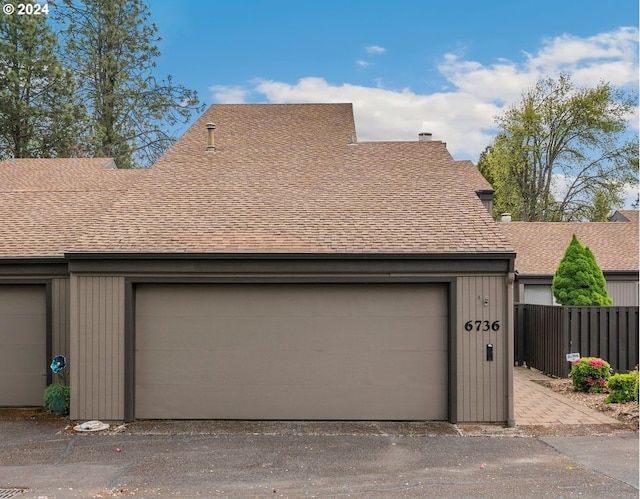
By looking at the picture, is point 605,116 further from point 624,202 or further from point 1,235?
point 1,235

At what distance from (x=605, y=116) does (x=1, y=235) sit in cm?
3714

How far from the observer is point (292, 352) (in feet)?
31.3

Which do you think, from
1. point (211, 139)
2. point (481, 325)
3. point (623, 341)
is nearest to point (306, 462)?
point (481, 325)

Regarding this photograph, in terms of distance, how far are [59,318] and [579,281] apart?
11.9 m

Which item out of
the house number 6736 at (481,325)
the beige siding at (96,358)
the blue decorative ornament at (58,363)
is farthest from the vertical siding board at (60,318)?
the house number 6736 at (481,325)

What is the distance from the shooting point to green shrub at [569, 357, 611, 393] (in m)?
11.7

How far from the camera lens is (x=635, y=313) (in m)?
13.5

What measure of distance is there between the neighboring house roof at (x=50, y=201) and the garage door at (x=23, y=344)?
2.44 feet

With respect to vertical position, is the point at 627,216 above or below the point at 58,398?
above

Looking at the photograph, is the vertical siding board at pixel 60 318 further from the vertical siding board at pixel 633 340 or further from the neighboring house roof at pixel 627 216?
the neighboring house roof at pixel 627 216

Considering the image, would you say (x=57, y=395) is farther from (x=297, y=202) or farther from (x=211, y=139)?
(x=211, y=139)

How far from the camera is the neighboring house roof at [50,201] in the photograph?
36.3ft

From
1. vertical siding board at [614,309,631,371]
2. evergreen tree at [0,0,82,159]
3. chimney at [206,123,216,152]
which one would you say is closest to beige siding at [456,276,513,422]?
vertical siding board at [614,309,631,371]

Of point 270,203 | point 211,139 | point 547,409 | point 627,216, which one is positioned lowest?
point 547,409
